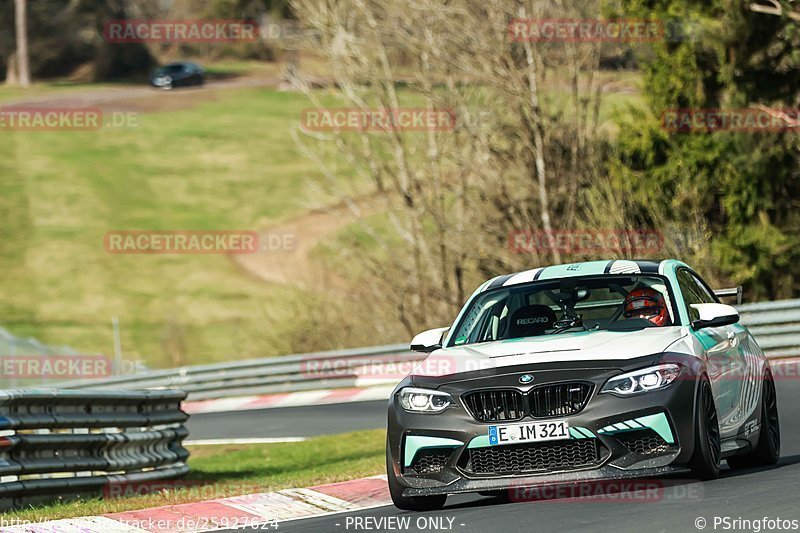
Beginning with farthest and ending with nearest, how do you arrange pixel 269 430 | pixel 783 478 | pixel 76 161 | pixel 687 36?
pixel 76 161 → pixel 687 36 → pixel 269 430 → pixel 783 478

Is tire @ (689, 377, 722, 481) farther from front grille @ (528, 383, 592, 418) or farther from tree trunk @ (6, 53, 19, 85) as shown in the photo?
tree trunk @ (6, 53, 19, 85)

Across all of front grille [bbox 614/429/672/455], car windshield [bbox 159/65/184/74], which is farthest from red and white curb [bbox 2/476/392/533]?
car windshield [bbox 159/65/184/74]

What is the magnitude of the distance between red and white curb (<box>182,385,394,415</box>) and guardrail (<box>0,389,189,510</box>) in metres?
10.2

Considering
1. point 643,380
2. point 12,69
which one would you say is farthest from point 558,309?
point 12,69

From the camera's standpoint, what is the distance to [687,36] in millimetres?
28438

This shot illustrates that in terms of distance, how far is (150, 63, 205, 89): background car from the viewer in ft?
295

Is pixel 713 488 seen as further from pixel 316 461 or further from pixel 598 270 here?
pixel 316 461

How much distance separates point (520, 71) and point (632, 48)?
2.62 metres

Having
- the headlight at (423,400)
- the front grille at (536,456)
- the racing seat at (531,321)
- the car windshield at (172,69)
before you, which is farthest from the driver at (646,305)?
the car windshield at (172,69)

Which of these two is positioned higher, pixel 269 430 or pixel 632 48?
pixel 632 48

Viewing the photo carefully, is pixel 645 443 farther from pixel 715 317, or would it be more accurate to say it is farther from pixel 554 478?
pixel 715 317

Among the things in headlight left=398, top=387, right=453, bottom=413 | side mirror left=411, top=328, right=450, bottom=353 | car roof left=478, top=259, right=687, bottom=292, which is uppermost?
car roof left=478, top=259, right=687, bottom=292

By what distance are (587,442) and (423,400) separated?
107cm

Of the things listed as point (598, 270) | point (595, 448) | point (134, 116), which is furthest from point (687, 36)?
point (134, 116)
